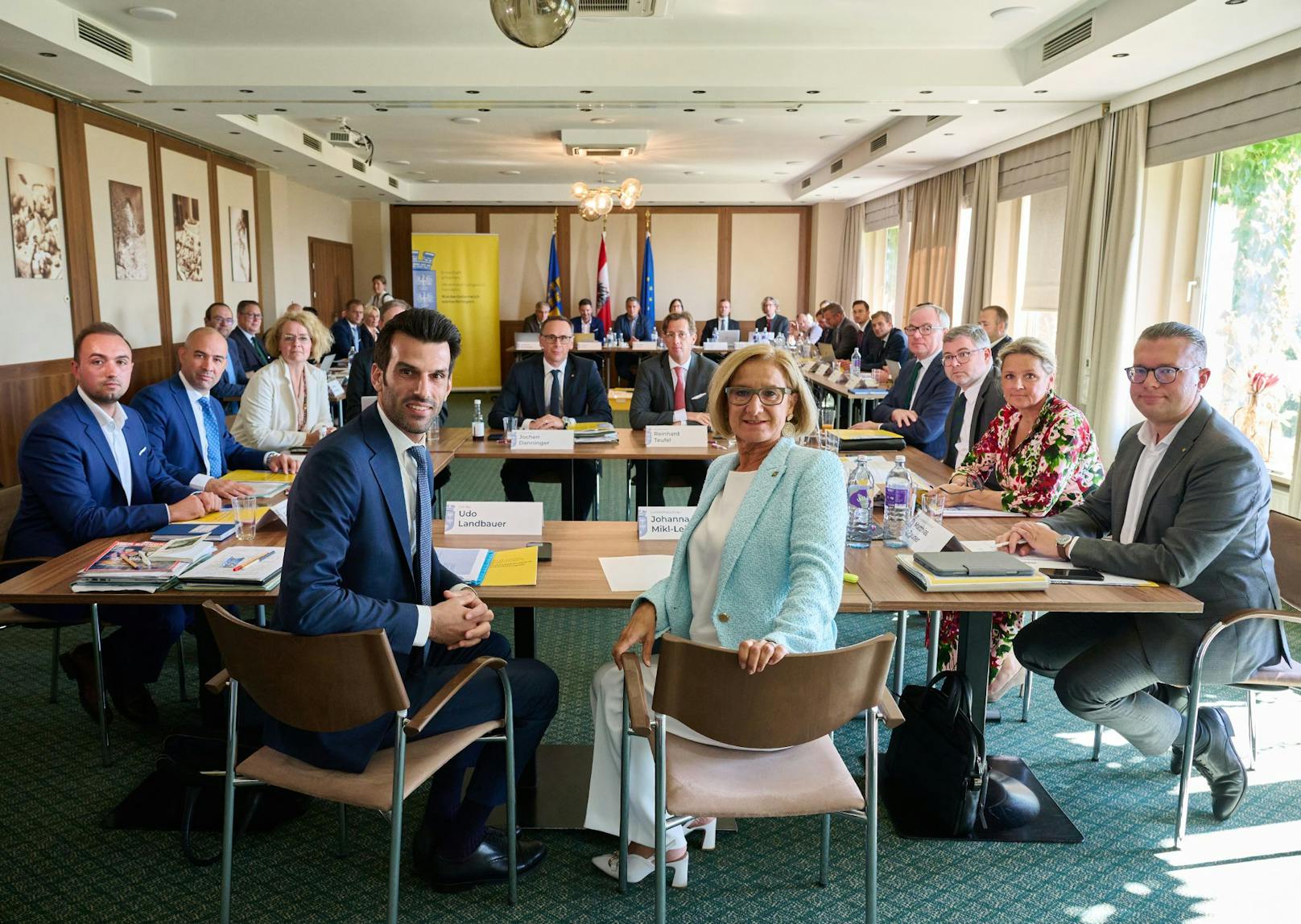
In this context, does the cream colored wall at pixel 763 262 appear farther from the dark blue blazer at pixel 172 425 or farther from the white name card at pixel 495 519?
the white name card at pixel 495 519

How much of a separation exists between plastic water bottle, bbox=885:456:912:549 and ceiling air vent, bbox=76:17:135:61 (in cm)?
554

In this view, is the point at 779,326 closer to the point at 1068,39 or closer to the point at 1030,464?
the point at 1068,39

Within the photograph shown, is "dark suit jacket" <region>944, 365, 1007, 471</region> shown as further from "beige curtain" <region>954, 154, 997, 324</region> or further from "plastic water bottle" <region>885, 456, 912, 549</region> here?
"beige curtain" <region>954, 154, 997, 324</region>

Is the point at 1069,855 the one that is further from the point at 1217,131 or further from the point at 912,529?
the point at 1217,131

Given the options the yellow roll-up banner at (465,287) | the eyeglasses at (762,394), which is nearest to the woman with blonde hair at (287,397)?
the eyeglasses at (762,394)

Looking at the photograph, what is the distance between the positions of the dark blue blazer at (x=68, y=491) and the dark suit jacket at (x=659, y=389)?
A: 278 centimetres

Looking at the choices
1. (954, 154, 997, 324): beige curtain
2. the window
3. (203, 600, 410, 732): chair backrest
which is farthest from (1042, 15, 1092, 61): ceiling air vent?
(203, 600, 410, 732): chair backrest

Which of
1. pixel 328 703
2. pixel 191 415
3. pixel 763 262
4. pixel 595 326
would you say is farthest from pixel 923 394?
pixel 763 262

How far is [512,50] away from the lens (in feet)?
20.8

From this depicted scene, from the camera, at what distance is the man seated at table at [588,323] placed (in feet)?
44.3

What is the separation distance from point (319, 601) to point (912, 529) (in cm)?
174

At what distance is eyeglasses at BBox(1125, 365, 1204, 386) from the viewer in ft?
8.27

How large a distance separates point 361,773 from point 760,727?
82 cm

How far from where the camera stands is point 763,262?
15.3m
